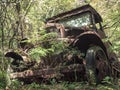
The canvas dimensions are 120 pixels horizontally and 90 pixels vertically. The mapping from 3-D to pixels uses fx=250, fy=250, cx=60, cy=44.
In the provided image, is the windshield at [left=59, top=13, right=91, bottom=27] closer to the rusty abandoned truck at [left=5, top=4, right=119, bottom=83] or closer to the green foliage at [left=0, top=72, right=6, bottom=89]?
the rusty abandoned truck at [left=5, top=4, right=119, bottom=83]

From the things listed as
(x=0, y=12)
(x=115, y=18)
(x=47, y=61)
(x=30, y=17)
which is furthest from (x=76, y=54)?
(x=30, y=17)

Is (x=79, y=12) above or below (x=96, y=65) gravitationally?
above

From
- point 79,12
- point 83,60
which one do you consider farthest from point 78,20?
point 83,60

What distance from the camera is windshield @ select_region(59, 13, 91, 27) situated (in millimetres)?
7676

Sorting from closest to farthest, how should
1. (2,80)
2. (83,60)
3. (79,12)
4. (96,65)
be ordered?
(2,80)
(96,65)
(83,60)
(79,12)

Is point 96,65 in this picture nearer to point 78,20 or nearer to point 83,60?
point 83,60

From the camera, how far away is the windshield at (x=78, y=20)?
768 cm

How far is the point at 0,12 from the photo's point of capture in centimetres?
584

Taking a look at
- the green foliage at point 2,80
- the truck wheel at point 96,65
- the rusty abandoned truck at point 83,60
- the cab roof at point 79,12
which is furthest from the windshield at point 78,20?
the green foliage at point 2,80

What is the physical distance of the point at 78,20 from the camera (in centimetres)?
779

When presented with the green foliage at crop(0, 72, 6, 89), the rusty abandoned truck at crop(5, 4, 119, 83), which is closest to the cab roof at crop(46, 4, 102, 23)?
the rusty abandoned truck at crop(5, 4, 119, 83)

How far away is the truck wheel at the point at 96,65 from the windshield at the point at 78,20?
1371 millimetres

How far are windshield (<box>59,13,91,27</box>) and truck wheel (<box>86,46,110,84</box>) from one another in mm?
1371

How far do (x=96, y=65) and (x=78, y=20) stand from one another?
2.15 metres
